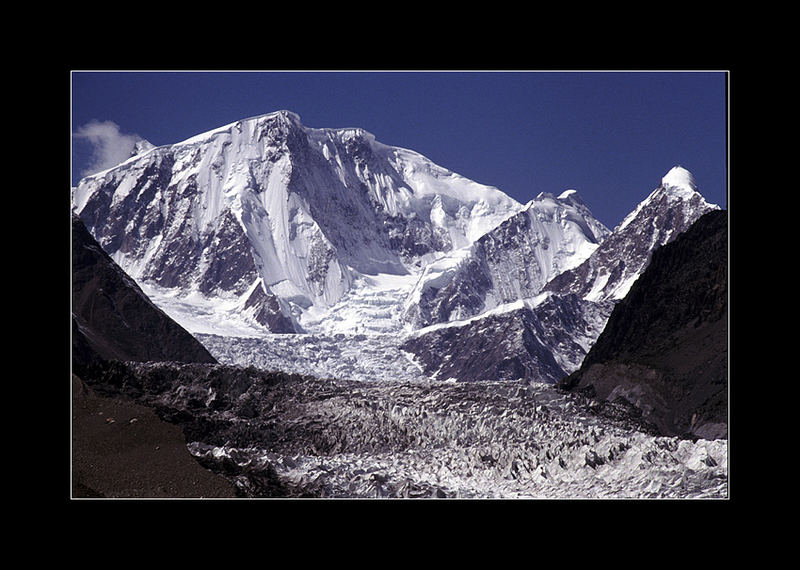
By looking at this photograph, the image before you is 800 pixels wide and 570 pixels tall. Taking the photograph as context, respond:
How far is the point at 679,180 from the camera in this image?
1703 cm

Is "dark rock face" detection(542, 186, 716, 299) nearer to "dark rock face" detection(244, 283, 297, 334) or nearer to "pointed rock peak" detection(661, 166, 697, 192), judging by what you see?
"pointed rock peak" detection(661, 166, 697, 192)

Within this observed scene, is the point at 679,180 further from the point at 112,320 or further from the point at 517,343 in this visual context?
the point at 112,320

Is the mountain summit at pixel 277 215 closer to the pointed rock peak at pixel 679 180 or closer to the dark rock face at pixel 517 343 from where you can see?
the dark rock face at pixel 517 343

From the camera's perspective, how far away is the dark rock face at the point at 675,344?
633 inches

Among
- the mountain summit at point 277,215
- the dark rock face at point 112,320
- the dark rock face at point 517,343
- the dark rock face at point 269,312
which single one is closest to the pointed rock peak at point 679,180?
the dark rock face at point 517,343

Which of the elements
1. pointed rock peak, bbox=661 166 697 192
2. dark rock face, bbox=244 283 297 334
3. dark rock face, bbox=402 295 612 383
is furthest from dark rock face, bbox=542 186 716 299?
dark rock face, bbox=244 283 297 334

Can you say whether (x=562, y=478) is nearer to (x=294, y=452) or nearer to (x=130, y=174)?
(x=294, y=452)

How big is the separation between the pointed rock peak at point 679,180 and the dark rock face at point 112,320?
954cm

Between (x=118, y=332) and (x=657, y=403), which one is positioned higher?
(x=118, y=332)

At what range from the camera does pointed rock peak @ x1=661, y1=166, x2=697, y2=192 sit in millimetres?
16484

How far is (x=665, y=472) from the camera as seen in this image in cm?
1534
